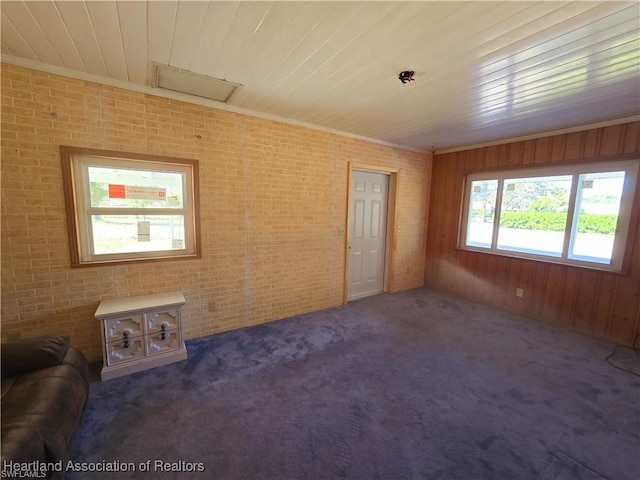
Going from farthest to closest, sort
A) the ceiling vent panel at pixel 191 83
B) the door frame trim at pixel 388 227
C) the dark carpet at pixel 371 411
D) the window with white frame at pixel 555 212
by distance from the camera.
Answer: the door frame trim at pixel 388 227 → the window with white frame at pixel 555 212 → the ceiling vent panel at pixel 191 83 → the dark carpet at pixel 371 411

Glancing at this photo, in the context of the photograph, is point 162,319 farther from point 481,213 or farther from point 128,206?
→ point 481,213

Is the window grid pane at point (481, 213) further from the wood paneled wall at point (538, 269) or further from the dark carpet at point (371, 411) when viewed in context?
the dark carpet at point (371, 411)

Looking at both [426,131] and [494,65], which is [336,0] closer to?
[494,65]

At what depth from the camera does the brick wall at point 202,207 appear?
220 cm

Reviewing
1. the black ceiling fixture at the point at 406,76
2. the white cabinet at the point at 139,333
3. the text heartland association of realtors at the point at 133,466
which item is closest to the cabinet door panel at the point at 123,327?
the white cabinet at the point at 139,333

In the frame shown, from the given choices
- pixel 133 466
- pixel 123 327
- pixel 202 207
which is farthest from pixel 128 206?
pixel 133 466

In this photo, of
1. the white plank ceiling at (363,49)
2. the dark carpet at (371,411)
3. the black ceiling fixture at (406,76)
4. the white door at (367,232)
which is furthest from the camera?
the white door at (367,232)

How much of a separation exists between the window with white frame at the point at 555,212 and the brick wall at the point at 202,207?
142 cm

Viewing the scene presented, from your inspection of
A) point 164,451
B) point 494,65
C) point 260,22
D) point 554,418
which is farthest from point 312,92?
point 554,418

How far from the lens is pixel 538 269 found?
12.5 feet

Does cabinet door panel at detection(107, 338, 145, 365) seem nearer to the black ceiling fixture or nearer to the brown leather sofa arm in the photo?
the brown leather sofa arm

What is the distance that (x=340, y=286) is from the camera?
13.7 ft

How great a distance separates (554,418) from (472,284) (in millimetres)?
2820

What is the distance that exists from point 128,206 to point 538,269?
17.1 ft
